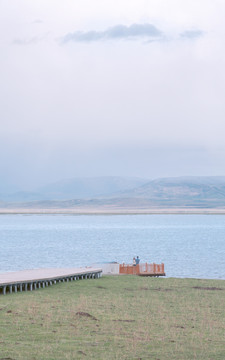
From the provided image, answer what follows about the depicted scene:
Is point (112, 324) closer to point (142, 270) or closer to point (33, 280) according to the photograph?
point (33, 280)

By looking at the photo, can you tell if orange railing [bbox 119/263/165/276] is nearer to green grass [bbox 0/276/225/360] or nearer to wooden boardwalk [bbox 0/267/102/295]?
wooden boardwalk [bbox 0/267/102/295]

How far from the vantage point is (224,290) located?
3002cm

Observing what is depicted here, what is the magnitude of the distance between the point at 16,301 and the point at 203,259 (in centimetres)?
5114

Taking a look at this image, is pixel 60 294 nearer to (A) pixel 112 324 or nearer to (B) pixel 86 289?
(B) pixel 86 289

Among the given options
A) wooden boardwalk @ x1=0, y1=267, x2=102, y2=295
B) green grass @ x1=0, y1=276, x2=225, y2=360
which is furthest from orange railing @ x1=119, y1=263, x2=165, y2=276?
green grass @ x1=0, y1=276, x2=225, y2=360

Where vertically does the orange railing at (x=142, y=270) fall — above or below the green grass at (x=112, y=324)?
below

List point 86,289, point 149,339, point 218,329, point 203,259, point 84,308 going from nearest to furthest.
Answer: point 149,339 → point 218,329 → point 84,308 → point 86,289 → point 203,259

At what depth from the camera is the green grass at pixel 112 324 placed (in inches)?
549

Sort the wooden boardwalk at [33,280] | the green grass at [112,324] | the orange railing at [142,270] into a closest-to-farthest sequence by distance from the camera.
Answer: the green grass at [112,324], the wooden boardwalk at [33,280], the orange railing at [142,270]

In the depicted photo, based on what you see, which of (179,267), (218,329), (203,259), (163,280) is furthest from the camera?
(203,259)

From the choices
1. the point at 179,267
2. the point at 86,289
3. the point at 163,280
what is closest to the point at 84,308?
the point at 86,289

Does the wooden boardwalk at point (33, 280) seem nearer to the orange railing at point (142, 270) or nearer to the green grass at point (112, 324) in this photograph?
the green grass at point (112, 324)

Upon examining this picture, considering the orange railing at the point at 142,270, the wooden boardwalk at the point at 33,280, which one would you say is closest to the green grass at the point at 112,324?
the wooden boardwalk at the point at 33,280

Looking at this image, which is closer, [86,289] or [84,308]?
[84,308]
